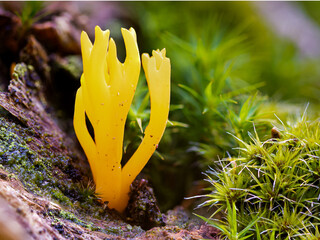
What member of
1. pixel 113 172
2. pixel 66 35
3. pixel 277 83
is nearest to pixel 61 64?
pixel 66 35

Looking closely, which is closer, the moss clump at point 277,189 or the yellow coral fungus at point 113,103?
the moss clump at point 277,189

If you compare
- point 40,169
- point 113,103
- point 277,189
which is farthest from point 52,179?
point 277,189

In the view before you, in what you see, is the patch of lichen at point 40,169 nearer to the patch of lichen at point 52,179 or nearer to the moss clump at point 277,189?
the patch of lichen at point 52,179

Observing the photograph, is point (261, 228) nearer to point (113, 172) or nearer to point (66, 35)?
point (113, 172)

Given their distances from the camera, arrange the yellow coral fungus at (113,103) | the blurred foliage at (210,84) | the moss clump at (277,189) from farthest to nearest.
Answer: the blurred foliage at (210,84), the yellow coral fungus at (113,103), the moss clump at (277,189)

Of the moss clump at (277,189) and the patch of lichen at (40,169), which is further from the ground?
the moss clump at (277,189)

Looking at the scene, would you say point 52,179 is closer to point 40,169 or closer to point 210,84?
point 40,169

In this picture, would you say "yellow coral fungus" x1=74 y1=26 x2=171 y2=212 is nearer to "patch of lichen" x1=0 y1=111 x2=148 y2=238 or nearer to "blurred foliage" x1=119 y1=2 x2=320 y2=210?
"patch of lichen" x1=0 y1=111 x2=148 y2=238

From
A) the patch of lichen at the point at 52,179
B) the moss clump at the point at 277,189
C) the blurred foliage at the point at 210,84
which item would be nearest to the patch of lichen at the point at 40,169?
the patch of lichen at the point at 52,179
